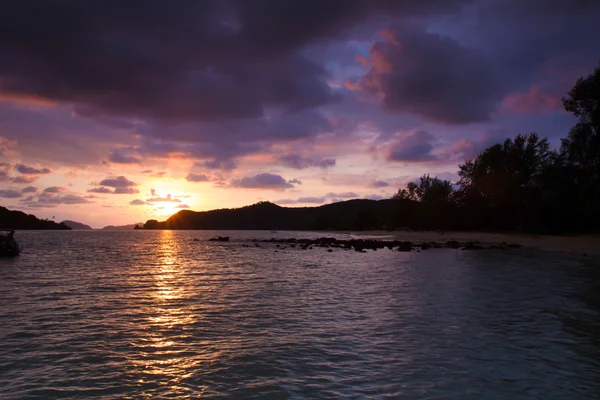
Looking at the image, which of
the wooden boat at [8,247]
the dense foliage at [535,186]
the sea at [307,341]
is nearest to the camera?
the sea at [307,341]

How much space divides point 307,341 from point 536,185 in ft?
254

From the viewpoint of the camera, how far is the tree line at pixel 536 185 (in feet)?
184

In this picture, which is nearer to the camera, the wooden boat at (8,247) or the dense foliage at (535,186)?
the wooden boat at (8,247)

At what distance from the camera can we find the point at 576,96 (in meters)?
55.2

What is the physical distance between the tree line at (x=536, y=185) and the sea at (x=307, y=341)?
140ft

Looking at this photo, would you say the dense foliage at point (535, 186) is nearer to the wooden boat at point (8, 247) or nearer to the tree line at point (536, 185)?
the tree line at point (536, 185)

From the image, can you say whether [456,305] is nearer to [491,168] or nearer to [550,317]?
[550,317]

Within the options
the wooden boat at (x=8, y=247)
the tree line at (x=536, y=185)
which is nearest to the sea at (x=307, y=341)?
the wooden boat at (x=8, y=247)

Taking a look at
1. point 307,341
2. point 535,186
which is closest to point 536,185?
point 535,186

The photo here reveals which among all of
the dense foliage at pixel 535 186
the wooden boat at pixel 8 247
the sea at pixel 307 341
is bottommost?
the sea at pixel 307 341

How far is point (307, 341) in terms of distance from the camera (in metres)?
12.0

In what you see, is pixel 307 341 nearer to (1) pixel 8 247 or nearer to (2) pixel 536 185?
(1) pixel 8 247

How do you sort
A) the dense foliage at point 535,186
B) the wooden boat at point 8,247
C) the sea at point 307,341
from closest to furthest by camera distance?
1. the sea at point 307,341
2. the wooden boat at point 8,247
3. the dense foliage at point 535,186

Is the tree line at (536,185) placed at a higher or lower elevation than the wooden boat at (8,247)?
higher
